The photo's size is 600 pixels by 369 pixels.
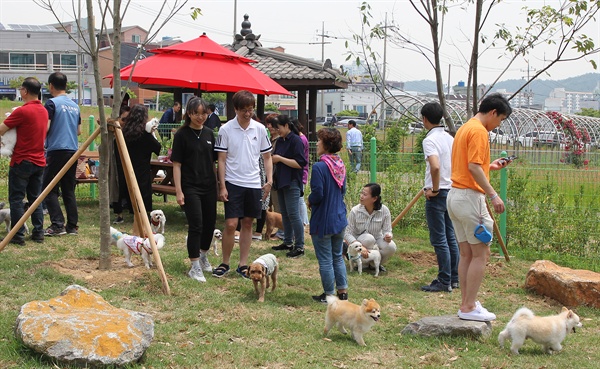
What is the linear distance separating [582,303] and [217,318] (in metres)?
3.68

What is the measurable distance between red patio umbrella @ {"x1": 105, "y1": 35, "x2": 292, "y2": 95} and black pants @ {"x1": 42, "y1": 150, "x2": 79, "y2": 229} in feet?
7.25

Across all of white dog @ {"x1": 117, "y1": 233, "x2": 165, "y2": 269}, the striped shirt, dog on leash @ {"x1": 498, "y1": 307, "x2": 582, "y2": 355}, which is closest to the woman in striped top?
the striped shirt

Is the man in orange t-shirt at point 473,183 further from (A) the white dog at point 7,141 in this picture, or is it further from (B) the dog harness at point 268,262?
(A) the white dog at point 7,141

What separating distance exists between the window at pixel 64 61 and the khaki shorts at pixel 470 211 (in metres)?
68.5

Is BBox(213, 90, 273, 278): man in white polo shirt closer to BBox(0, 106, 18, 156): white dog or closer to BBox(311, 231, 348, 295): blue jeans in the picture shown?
BBox(311, 231, 348, 295): blue jeans

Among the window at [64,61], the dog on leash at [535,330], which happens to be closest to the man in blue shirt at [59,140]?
the dog on leash at [535,330]

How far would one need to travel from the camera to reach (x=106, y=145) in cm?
635

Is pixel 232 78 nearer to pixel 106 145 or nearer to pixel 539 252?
pixel 106 145

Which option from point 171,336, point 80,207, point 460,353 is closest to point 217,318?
point 171,336

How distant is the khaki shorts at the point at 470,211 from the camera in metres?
5.11

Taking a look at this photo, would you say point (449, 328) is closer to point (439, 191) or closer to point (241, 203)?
point (439, 191)

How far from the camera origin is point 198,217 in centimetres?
634

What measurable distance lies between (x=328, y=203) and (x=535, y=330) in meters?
1.96

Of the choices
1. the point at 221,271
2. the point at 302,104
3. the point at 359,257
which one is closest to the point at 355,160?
the point at 359,257
